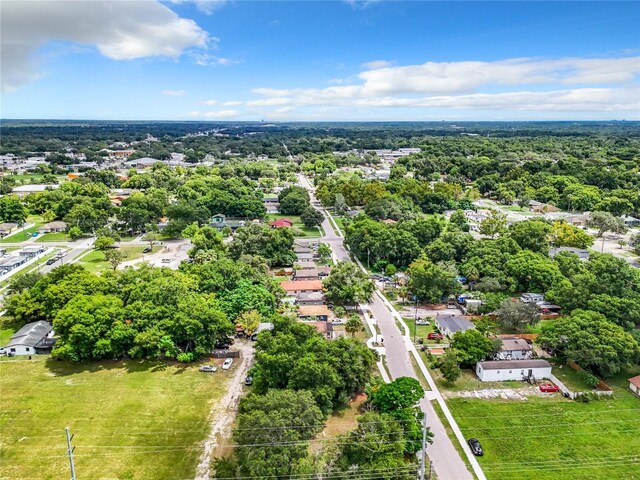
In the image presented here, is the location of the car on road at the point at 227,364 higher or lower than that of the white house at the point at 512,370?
lower

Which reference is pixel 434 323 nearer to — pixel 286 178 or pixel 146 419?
pixel 146 419

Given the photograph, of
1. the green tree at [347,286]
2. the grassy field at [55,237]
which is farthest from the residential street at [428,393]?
the grassy field at [55,237]

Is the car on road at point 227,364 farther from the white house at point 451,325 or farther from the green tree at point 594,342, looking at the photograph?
the green tree at point 594,342

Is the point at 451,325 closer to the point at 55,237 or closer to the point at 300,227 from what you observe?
the point at 300,227

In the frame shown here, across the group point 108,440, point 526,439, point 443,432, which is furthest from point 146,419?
point 526,439

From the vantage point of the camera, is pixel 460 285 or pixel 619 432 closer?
pixel 619 432
